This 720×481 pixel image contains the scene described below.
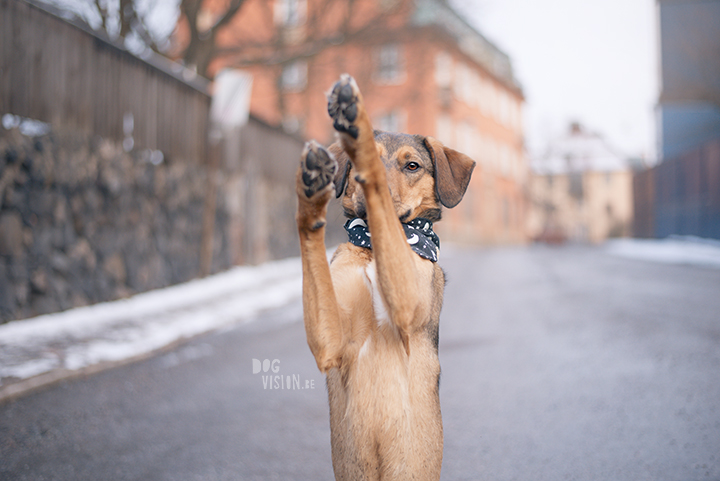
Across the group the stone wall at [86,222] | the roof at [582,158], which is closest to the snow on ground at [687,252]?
the stone wall at [86,222]

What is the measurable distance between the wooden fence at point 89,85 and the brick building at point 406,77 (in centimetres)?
469

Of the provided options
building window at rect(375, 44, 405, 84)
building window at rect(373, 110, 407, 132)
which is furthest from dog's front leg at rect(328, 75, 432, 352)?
building window at rect(373, 110, 407, 132)

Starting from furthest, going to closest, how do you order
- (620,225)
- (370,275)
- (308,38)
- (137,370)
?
(620,225) → (308,38) → (137,370) → (370,275)

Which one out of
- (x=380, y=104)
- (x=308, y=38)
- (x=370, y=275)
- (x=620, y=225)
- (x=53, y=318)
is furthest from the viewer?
(x=620, y=225)

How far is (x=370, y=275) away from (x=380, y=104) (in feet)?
103

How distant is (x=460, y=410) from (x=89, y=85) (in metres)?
6.80

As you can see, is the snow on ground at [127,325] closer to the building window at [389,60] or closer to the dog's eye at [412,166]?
the dog's eye at [412,166]

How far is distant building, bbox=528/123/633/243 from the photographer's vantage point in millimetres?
62219

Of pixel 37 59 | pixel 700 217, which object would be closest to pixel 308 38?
pixel 37 59

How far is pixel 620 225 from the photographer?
62219 millimetres

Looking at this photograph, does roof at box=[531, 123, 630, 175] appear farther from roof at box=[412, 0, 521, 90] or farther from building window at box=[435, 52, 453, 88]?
building window at box=[435, 52, 453, 88]

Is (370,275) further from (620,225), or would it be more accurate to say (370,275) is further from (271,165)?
(620,225)

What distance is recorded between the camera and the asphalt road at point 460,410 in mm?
3045

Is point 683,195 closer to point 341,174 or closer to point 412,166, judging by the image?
point 412,166
